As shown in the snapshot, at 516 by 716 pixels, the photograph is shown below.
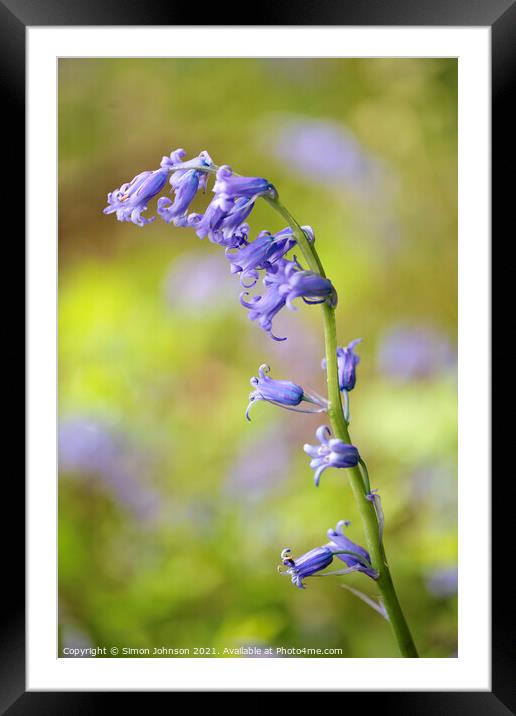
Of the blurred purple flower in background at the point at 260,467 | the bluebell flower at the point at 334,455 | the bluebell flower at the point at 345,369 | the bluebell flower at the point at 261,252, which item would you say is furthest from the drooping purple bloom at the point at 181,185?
the blurred purple flower in background at the point at 260,467

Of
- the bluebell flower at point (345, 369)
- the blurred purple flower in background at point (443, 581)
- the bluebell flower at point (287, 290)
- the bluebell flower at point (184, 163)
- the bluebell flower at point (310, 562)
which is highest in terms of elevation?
the bluebell flower at point (184, 163)

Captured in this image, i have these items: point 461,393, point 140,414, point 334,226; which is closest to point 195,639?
point 140,414

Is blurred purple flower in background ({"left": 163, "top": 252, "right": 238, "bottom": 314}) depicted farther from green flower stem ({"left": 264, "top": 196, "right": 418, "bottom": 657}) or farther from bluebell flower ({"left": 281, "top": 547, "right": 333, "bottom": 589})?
bluebell flower ({"left": 281, "top": 547, "right": 333, "bottom": 589})

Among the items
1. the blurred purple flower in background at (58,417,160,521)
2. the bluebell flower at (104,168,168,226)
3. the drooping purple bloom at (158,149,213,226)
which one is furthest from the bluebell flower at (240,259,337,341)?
the blurred purple flower in background at (58,417,160,521)

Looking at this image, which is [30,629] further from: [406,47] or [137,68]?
[406,47]

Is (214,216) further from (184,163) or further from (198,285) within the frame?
(198,285)

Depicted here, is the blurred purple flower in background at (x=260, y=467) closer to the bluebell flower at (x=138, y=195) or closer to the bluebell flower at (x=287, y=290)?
the bluebell flower at (x=287, y=290)

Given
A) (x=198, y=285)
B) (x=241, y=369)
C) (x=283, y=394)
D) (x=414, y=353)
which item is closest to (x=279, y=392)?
(x=283, y=394)
